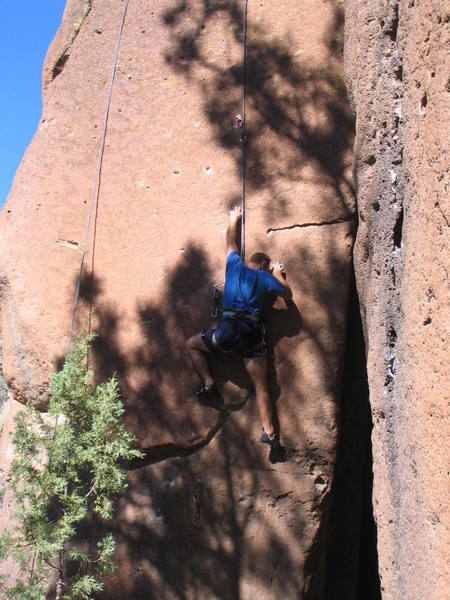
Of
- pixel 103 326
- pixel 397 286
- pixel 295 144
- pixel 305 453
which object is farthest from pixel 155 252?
pixel 397 286

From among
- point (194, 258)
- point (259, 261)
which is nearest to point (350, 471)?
point (259, 261)

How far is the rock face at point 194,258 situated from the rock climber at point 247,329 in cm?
10

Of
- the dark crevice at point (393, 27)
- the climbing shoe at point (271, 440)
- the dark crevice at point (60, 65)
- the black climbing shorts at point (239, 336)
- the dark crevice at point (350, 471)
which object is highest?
the dark crevice at point (393, 27)

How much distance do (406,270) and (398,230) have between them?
1.22 feet

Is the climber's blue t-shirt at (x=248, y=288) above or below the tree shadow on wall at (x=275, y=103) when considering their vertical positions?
below

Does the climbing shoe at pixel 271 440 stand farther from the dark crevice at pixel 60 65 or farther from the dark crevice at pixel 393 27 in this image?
the dark crevice at pixel 60 65

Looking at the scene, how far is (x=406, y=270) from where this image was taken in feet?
9.36

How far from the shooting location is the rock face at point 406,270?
2391 millimetres

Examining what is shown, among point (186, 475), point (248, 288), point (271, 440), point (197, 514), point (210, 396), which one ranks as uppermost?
point (248, 288)

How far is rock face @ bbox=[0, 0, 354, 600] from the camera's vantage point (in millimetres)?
4297

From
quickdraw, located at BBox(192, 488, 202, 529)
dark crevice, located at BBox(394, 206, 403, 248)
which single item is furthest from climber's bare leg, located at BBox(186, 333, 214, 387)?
dark crevice, located at BBox(394, 206, 403, 248)

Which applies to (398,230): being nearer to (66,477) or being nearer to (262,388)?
(262,388)

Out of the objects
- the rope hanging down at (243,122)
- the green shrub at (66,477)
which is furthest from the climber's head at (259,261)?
the green shrub at (66,477)

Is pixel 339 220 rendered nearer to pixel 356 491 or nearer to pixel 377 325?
pixel 377 325
